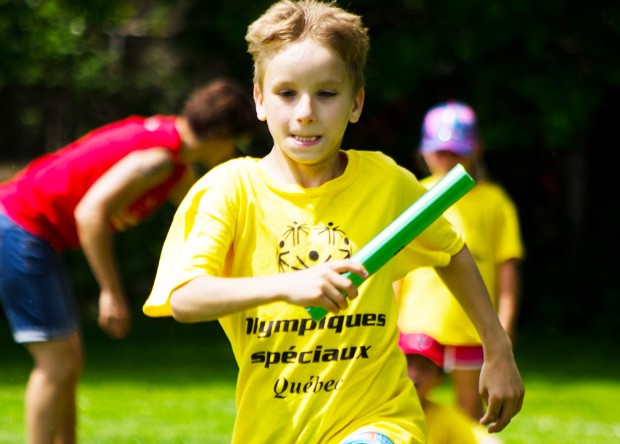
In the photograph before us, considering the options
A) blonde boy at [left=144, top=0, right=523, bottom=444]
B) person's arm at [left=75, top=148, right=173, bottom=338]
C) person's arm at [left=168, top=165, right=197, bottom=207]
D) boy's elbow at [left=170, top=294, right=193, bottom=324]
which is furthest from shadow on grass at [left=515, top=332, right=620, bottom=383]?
boy's elbow at [left=170, top=294, right=193, bottom=324]

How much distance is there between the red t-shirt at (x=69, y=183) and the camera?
5.50 m

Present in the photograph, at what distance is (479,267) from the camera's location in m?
5.81

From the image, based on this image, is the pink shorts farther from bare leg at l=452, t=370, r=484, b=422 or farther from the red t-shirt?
the red t-shirt

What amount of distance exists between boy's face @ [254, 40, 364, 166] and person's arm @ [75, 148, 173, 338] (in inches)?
86.6

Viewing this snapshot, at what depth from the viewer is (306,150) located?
3.31m

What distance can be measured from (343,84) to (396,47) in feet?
28.8

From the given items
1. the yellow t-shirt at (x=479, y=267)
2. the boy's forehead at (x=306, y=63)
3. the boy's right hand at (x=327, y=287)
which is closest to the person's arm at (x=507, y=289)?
the yellow t-shirt at (x=479, y=267)

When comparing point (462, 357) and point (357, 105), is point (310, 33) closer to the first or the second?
point (357, 105)

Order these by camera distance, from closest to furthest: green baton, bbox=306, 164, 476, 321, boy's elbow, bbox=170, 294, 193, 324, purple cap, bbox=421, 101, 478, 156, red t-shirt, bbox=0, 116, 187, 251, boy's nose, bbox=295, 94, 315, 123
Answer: green baton, bbox=306, 164, 476, 321
boy's elbow, bbox=170, 294, 193, 324
boy's nose, bbox=295, 94, 315, 123
red t-shirt, bbox=0, 116, 187, 251
purple cap, bbox=421, 101, 478, 156

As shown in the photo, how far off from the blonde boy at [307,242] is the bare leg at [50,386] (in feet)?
6.93

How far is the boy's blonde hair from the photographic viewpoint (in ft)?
10.8

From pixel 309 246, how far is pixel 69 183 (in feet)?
8.16

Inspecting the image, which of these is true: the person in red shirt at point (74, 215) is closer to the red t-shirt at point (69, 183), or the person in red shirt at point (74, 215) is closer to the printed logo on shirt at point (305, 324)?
the red t-shirt at point (69, 183)

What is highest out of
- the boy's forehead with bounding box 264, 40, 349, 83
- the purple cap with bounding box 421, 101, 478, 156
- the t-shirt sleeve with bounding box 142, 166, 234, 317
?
the purple cap with bounding box 421, 101, 478, 156
